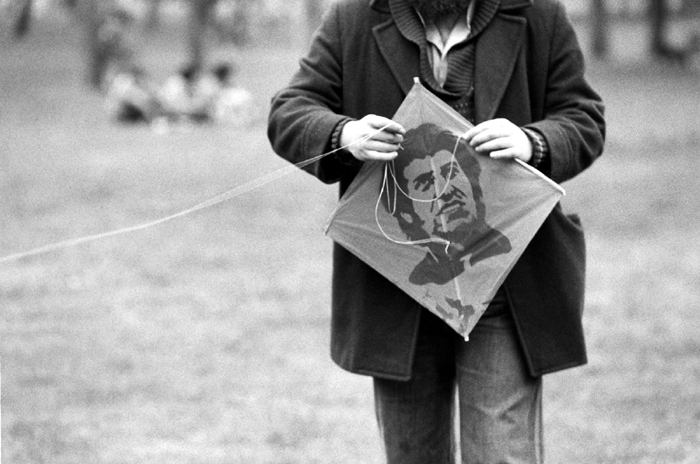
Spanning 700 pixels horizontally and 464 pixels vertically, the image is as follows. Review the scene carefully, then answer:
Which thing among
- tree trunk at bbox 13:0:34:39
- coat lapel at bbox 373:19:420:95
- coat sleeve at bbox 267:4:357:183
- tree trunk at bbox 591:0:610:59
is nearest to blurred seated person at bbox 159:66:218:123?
tree trunk at bbox 13:0:34:39

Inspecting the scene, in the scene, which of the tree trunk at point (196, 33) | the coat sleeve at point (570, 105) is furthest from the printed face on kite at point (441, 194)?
the tree trunk at point (196, 33)

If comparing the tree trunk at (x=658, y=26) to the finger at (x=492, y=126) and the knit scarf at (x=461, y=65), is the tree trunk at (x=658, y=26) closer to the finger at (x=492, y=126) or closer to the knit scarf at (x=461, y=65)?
the knit scarf at (x=461, y=65)

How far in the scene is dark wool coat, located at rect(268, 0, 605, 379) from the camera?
116 inches

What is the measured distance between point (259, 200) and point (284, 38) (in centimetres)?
4166

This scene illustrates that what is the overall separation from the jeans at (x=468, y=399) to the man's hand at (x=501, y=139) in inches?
17.0

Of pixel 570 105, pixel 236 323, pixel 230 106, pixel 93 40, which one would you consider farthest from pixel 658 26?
pixel 570 105

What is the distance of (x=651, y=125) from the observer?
18.3m

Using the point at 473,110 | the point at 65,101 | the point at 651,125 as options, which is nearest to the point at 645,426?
the point at 473,110

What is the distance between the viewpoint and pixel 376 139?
110 inches

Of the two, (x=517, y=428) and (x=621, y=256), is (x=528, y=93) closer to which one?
(x=517, y=428)

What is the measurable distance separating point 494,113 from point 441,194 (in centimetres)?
25

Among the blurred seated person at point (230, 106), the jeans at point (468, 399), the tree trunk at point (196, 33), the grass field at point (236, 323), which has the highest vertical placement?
the jeans at point (468, 399)

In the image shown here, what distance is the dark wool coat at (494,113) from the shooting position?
116 inches

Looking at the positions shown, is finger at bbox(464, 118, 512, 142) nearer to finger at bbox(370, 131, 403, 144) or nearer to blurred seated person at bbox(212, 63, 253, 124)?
finger at bbox(370, 131, 403, 144)
